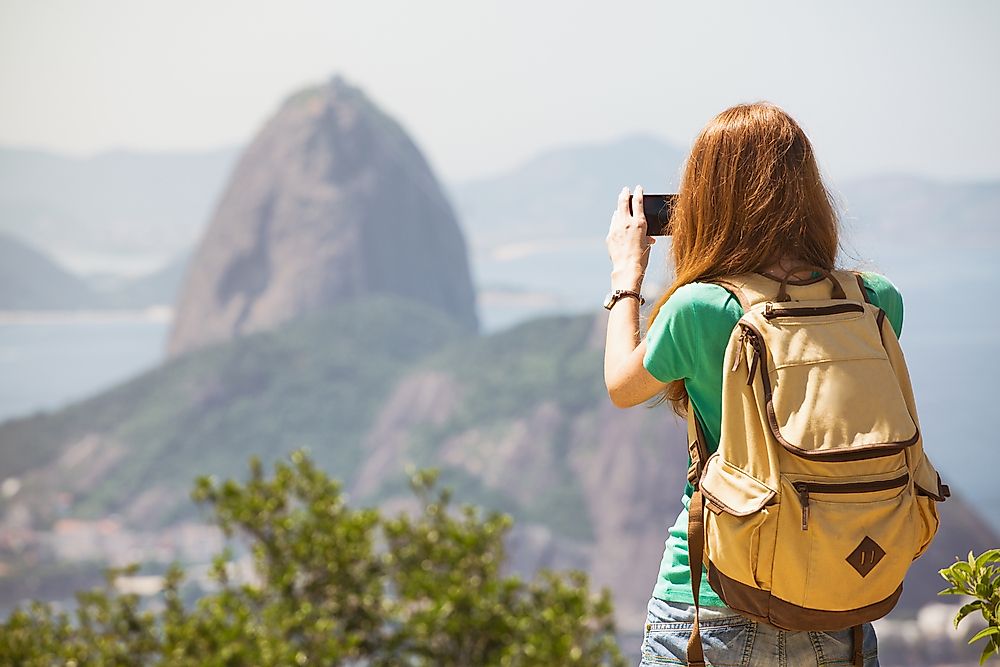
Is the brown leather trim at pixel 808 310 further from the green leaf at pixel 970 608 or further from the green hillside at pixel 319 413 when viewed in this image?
the green hillside at pixel 319 413

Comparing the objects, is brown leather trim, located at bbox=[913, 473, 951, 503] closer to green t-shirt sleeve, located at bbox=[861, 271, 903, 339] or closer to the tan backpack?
the tan backpack

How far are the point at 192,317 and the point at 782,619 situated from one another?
46.2 m

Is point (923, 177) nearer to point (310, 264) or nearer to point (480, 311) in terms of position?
point (480, 311)

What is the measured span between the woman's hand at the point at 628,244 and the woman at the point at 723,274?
6 centimetres

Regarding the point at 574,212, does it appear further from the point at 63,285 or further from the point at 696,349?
the point at 696,349

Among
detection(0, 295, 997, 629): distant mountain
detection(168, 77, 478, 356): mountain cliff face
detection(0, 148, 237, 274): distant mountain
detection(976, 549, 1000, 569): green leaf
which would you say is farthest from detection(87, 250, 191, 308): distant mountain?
detection(976, 549, 1000, 569): green leaf

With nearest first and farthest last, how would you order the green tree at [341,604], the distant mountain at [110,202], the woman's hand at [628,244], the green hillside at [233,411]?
the woman's hand at [628,244]
the green tree at [341,604]
the green hillside at [233,411]
the distant mountain at [110,202]

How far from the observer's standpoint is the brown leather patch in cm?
114

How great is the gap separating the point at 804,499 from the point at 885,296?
0.31 metres

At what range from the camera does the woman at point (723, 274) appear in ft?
3.98

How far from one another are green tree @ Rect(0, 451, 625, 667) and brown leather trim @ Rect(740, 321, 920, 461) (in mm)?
3549

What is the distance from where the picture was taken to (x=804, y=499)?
1.13 metres

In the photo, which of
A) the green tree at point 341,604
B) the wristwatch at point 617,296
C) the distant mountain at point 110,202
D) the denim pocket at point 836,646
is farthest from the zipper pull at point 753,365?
the distant mountain at point 110,202

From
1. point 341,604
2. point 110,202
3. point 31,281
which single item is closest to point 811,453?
point 341,604
